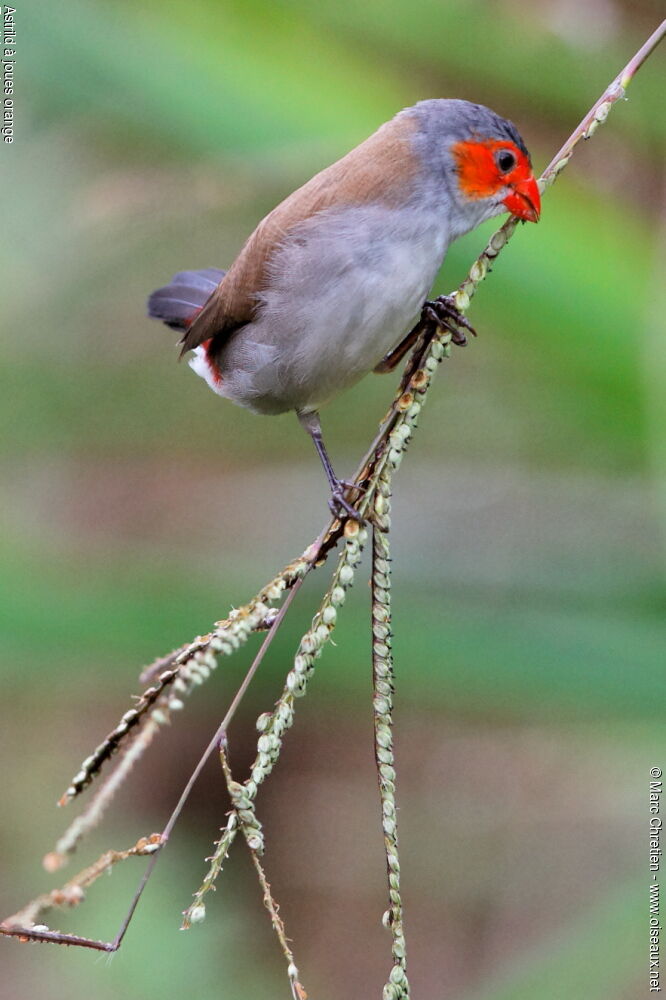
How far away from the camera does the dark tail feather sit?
8.98 ft

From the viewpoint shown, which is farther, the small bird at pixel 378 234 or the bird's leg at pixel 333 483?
the small bird at pixel 378 234

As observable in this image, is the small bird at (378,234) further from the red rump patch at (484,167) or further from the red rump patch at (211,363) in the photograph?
the red rump patch at (211,363)

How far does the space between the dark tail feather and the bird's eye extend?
0.89 meters

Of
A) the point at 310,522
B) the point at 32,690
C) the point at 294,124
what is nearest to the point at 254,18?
the point at 294,124

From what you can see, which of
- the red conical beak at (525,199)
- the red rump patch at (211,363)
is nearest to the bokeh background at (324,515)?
the red conical beak at (525,199)

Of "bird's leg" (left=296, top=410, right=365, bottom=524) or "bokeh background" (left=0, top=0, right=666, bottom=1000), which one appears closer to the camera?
→ "bird's leg" (left=296, top=410, right=365, bottom=524)

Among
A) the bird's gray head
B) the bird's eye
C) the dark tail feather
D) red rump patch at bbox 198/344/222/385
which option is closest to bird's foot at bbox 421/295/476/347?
the bird's gray head

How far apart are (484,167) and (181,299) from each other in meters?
0.95

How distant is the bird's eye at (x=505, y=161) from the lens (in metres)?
2.08

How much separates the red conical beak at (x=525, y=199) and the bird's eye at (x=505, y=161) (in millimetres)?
34

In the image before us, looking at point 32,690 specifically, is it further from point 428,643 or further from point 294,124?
point 294,124

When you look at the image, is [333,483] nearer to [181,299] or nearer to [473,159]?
[473,159]

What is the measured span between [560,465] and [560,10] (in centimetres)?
118

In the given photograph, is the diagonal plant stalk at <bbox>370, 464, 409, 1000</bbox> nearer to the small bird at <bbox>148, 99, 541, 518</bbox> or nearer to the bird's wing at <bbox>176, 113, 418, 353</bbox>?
the small bird at <bbox>148, 99, 541, 518</bbox>
